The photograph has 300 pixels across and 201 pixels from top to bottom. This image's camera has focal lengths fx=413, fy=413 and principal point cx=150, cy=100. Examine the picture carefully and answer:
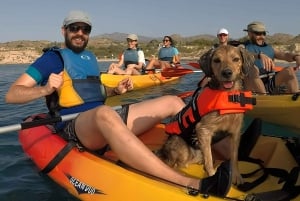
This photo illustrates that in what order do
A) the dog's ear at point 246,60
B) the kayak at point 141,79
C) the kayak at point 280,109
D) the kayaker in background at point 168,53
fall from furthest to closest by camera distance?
the kayaker in background at point 168,53 → the kayak at point 141,79 → the kayak at point 280,109 → the dog's ear at point 246,60

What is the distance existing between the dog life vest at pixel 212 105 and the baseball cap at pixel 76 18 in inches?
59.1

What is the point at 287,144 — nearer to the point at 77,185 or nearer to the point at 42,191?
the point at 77,185

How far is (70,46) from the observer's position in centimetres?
451

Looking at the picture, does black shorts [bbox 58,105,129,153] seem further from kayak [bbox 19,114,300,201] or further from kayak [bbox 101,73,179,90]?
kayak [bbox 101,73,179,90]

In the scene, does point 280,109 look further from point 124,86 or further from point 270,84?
point 124,86

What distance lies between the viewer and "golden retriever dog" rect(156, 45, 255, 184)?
346cm

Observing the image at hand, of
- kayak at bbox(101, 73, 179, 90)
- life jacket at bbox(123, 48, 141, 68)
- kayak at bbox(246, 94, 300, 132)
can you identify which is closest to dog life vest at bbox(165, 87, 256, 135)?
kayak at bbox(246, 94, 300, 132)

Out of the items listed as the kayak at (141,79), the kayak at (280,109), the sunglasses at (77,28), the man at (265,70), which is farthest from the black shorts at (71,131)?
the kayak at (141,79)

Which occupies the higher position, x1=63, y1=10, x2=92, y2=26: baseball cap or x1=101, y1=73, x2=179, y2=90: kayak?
x1=63, y1=10, x2=92, y2=26: baseball cap

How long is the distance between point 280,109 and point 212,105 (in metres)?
2.20

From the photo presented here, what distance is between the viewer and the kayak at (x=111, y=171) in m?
3.08

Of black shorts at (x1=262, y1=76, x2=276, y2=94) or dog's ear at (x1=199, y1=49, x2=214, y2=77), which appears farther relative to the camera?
black shorts at (x1=262, y1=76, x2=276, y2=94)

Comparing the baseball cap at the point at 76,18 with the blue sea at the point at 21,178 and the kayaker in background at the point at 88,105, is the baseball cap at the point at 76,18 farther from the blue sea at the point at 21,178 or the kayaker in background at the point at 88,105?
the blue sea at the point at 21,178

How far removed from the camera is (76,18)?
4.30 metres
